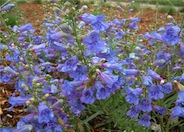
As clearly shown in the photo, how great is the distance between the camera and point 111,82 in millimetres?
2305

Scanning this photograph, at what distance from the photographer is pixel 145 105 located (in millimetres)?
2695

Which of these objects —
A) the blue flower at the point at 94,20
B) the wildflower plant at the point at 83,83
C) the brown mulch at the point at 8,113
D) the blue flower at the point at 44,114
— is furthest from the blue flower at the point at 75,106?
the brown mulch at the point at 8,113

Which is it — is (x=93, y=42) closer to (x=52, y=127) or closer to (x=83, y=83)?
(x=83, y=83)

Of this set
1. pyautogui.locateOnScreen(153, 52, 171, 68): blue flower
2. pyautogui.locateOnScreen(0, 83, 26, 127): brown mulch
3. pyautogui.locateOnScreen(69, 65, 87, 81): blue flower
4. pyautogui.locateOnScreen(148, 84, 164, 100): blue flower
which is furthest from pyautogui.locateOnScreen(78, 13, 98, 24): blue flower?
pyautogui.locateOnScreen(0, 83, 26, 127): brown mulch

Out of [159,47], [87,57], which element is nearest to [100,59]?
[87,57]

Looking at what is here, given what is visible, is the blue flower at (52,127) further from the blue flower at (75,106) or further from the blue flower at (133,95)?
the blue flower at (133,95)

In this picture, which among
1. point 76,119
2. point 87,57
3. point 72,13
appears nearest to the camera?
point 72,13

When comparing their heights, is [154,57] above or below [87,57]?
below

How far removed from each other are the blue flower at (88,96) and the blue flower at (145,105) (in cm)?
51

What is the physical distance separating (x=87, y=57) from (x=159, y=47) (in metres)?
1.60

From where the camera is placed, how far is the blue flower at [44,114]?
2293 mm

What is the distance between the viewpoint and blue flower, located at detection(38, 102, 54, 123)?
2.29 meters

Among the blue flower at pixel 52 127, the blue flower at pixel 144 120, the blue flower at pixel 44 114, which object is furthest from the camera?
the blue flower at pixel 144 120

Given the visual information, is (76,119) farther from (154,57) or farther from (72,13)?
(154,57)
